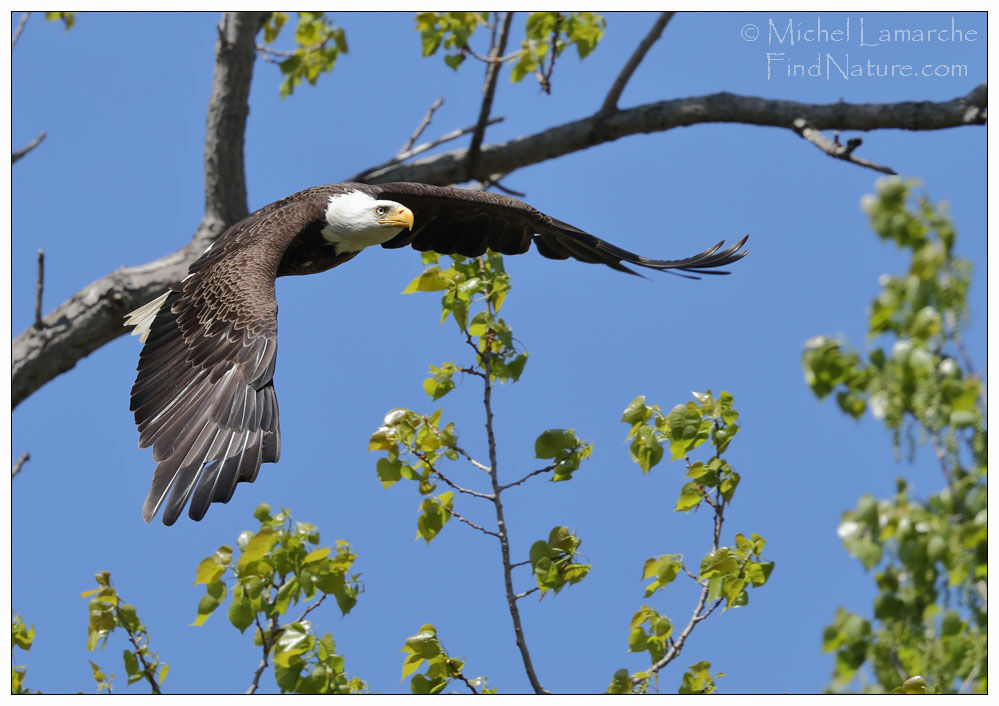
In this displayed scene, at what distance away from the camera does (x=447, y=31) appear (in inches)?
267

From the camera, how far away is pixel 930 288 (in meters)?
9.41

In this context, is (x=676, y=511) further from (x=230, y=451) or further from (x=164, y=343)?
(x=164, y=343)

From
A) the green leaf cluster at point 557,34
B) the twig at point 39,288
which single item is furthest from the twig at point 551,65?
the twig at point 39,288

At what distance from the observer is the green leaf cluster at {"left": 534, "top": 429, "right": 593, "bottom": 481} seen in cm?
421

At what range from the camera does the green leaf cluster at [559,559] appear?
4.05 metres

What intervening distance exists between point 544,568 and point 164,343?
2232mm

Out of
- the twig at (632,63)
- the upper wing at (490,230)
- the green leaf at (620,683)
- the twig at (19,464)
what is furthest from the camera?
the twig at (632,63)

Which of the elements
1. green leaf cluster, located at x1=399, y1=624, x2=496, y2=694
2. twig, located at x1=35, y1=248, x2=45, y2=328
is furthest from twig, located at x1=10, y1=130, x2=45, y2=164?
green leaf cluster, located at x1=399, y1=624, x2=496, y2=694

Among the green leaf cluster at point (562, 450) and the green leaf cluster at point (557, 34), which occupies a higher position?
the green leaf cluster at point (557, 34)

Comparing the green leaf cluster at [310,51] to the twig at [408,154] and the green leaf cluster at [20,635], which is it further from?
the green leaf cluster at [20,635]

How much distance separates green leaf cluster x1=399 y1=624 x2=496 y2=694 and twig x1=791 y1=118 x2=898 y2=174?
3435mm

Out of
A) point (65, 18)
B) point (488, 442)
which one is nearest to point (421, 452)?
point (488, 442)

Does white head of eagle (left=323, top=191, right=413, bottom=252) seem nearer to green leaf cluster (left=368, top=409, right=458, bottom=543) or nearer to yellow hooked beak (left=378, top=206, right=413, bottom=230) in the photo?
yellow hooked beak (left=378, top=206, right=413, bottom=230)

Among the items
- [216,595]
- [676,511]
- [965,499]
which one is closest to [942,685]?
[965,499]
